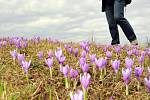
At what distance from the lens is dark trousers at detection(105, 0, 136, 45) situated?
942cm

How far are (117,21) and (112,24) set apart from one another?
1.89 ft

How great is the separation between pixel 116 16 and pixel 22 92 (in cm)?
633

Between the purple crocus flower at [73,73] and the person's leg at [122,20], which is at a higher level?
the person's leg at [122,20]

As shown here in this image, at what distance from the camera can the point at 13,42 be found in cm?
673

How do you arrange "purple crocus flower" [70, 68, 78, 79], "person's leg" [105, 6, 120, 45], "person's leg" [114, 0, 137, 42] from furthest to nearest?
"person's leg" [105, 6, 120, 45] → "person's leg" [114, 0, 137, 42] → "purple crocus flower" [70, 68, 78, 79]

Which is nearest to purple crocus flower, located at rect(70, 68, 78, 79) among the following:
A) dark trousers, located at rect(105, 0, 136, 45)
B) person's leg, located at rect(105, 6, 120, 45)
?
dark trousers, located at rect(105, 0, 136, 45)

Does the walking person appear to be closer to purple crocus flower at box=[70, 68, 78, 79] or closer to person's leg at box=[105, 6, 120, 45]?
person's leg at box=[105, 6, 120, 45]

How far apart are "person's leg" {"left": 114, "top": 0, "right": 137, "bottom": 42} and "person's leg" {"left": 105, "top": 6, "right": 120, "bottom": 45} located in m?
0.54

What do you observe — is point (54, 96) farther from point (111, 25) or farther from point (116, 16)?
point (111, 25)

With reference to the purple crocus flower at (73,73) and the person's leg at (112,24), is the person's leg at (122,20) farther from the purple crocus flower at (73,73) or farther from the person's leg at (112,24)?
the purple crocus flower at (73,73)

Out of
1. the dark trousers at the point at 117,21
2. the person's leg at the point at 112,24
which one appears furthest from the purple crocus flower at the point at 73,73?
the person's leg at the point at 112,24

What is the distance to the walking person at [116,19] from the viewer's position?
9.43 metres

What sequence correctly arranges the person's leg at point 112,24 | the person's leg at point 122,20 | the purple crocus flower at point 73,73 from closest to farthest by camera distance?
the purple crocus flower at point 73,73 → the person's leg at point 122,20 → the person's leg at point 112,24

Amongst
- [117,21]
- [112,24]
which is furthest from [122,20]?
[112,24]
